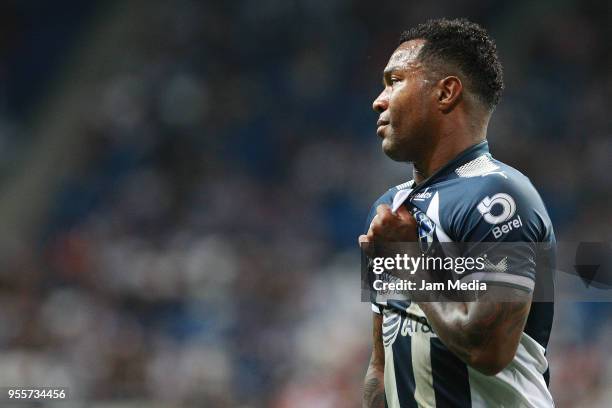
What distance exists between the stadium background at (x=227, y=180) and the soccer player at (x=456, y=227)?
4.32 metres

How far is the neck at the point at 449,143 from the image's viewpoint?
2.94m

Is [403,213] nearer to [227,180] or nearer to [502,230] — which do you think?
→ [502,230]

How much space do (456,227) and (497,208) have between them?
15 centimetres

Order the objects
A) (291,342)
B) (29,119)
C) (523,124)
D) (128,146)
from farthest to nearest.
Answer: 1. (29,119)
2. (128,146)
3. (523,124)
4. (291,342)

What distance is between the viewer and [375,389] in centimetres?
319

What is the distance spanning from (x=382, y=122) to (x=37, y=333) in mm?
6716

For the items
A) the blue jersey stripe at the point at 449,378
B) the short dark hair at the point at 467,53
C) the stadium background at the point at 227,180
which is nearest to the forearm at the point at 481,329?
the blue jersey stripe at the point at 449,378

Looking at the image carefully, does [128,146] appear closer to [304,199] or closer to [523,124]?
[304,199]

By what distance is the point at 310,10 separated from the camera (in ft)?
37.1

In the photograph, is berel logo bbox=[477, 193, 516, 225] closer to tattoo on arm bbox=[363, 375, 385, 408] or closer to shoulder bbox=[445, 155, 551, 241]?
shoulder bbox=[445, 155, 551, 241]

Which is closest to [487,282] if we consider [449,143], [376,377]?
[449,143]

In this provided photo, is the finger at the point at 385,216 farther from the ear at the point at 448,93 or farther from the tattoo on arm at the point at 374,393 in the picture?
the tattoo on arm at the point at 374,393

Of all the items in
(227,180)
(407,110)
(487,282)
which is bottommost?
(487,282)

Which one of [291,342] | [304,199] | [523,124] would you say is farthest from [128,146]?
[523,124]
